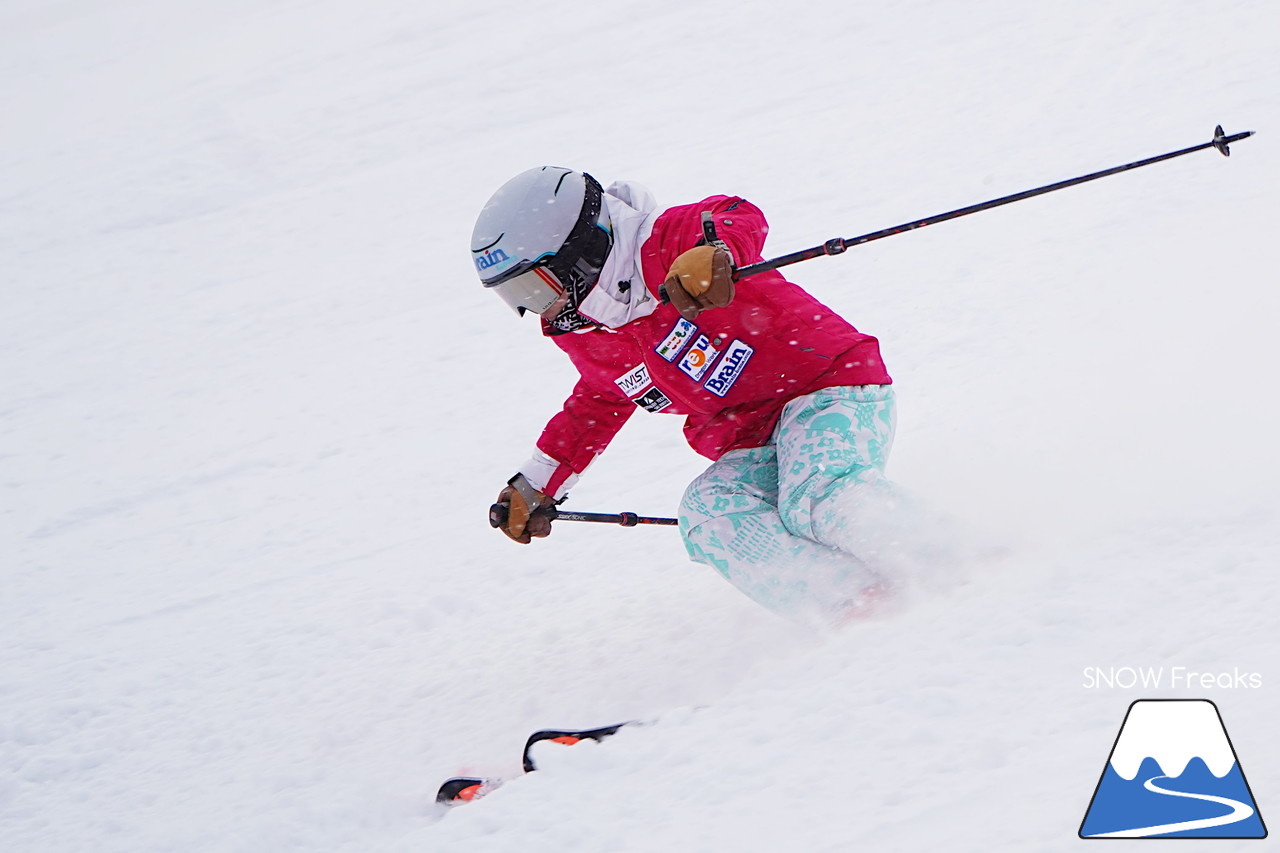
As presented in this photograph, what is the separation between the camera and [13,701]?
15.2 ft

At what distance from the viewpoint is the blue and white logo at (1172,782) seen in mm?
2033

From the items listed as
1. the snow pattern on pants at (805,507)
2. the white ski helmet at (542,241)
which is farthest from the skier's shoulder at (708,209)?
the snow pattern on pants at (805,507)

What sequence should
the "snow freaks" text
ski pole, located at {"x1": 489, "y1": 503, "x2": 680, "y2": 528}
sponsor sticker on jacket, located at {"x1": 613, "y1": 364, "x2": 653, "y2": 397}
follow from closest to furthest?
the "snow freaks" text, sponsor sticker on jacket, located at {"x1": 613, "y1": 364, "x2": 653, "y2": 397}, ski pole, located at {"x1": 489, "y1": 503, "x2": 680, "y2": 528}

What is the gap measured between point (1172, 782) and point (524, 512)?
2264 millimetres

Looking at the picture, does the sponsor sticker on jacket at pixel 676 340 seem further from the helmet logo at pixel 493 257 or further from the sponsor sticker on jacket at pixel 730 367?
the helmet logo at pixel 493 257

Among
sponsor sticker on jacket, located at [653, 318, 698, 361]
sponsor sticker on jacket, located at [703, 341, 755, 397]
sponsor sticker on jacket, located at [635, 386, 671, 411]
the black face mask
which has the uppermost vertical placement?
the black face mask

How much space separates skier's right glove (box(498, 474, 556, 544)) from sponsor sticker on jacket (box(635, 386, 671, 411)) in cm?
52

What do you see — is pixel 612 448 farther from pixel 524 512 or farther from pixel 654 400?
pixel 654 400

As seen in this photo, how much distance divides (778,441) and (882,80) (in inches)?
284

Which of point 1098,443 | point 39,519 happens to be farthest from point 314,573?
point 1098,443

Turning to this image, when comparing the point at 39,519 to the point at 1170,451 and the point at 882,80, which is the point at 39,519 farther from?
the point at 882,80

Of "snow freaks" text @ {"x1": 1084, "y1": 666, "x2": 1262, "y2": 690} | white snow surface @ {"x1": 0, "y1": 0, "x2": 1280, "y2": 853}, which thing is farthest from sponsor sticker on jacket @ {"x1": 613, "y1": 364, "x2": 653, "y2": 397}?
"snow freaks" text @ {"x1": 1084, "y1": 666, "x2": 1262, "y2": 690}

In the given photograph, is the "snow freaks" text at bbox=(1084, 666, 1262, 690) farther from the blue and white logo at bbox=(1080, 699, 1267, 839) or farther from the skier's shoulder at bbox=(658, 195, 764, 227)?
the skier's shoulder at bbox=(658, 195, 764, 227)

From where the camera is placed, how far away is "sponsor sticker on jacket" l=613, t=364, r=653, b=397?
144 inches
